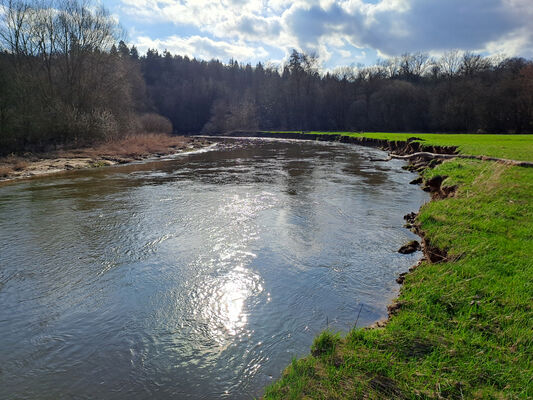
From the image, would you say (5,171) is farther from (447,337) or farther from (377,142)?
(377,142)

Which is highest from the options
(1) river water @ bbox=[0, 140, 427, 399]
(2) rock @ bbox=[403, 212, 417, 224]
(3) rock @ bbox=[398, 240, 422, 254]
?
(2) rock @ bbox=[403, 212, 417, 224]

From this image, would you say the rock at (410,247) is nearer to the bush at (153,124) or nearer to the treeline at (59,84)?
the treeline at (59,84)

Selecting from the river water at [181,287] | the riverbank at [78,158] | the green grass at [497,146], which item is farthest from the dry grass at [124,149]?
the green grass at [497,146]

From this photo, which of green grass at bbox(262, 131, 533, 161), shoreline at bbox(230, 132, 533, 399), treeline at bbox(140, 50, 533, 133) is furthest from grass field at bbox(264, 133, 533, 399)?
treeline at bbox(140, 50, 533, 133)

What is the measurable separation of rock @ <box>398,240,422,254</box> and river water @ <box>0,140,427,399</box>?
0.36 meters

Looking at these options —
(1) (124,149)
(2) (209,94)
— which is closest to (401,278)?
(1) (124,149)

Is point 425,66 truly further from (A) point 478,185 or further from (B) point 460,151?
(A) point 478,185

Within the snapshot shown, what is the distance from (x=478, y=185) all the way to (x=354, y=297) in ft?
25.0

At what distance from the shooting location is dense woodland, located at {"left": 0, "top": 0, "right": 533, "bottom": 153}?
110 feet

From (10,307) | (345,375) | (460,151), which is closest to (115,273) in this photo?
(10,307)

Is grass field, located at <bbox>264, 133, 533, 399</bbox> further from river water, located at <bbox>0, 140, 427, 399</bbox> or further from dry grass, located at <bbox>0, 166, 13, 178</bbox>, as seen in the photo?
dry grass, located at <bbox>0, 166, 13, 178</bbox>

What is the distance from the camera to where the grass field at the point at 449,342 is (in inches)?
131

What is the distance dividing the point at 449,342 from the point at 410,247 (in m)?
4.46

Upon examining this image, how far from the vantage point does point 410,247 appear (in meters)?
8.12
